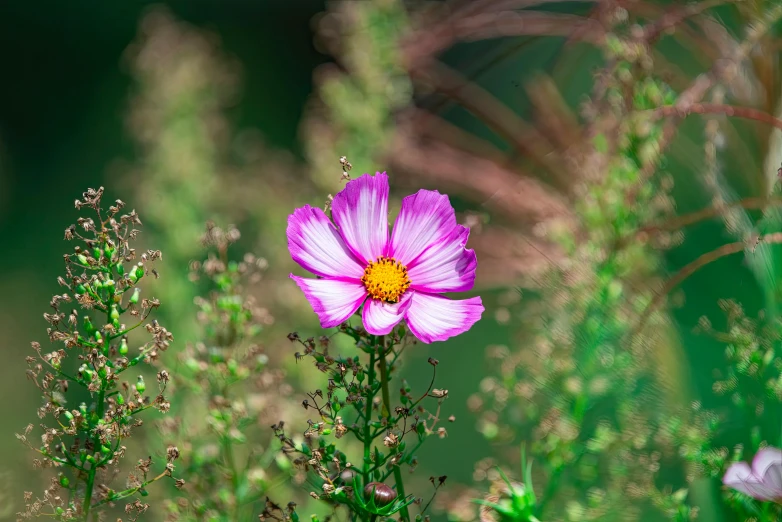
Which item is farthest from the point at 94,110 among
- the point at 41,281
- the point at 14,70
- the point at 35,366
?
the point at 35,366

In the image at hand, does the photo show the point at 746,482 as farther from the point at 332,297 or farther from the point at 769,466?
the point at 332,297

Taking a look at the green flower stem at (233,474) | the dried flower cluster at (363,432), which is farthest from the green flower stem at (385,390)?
the green flower stem at (233,474)

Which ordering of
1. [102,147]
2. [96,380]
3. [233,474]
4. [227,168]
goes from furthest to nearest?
1. [102,147]
2. [227,168]
3. [233,474]
4. [96,380]

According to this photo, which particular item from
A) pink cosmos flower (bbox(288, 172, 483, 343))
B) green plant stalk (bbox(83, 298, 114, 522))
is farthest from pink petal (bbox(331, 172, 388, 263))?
green plant stalk (bbox(83, 298, 114, 522))

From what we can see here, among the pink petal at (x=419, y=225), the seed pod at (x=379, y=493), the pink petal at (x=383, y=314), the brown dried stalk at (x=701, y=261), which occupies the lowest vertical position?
the seed pod at (x=379, y=493)

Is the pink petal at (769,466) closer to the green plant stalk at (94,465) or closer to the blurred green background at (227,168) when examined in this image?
the blurred green background at (227,168)

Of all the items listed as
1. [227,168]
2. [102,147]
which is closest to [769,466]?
[227,168]

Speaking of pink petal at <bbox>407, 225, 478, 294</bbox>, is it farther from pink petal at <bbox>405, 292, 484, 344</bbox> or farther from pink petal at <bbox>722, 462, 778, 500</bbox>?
pink petal at <bbox>722, 462, 778, 500</bbox>
